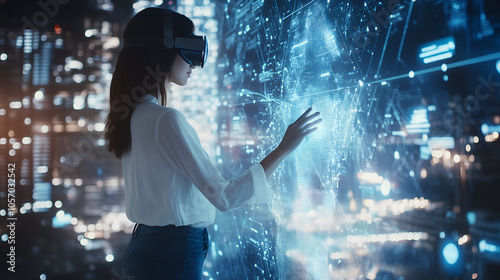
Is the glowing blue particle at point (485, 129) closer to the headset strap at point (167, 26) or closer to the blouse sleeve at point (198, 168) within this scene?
the blouse sleeve at point (198, 168)

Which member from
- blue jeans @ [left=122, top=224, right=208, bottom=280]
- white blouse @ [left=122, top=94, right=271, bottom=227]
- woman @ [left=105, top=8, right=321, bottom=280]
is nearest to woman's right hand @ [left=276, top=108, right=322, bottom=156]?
woman @ [left=105, top=8, right=321, bottom=280]

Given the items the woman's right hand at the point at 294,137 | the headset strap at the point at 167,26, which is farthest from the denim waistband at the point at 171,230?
the headset strap at the point at 167,26

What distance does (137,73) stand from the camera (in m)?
1.14

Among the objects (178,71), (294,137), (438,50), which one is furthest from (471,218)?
(178,71)

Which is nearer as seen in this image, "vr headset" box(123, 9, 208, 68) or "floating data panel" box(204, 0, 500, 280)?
"floating data panel" box(204, 0, 500, 280)

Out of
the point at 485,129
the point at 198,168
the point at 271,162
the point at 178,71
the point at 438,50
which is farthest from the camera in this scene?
the point at 178,71

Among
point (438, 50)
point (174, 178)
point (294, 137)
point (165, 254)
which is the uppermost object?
point (438, 50)

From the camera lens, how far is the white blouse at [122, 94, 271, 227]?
0.97 m

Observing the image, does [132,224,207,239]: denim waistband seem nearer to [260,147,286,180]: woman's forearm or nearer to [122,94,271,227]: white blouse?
[122,94,271,227]: white blouse

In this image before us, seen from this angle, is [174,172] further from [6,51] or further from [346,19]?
[6,51]

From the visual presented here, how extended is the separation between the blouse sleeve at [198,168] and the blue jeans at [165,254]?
18 centimetres

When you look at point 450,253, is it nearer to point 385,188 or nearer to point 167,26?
point 385,188

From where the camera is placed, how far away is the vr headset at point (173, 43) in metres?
1.13

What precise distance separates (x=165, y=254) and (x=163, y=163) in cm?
28
